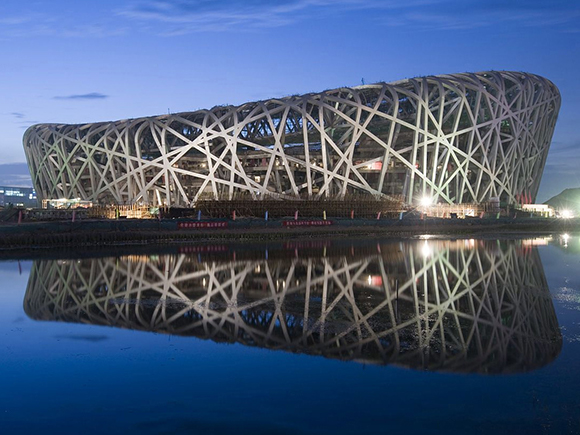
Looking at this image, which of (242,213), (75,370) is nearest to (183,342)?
(75,370)

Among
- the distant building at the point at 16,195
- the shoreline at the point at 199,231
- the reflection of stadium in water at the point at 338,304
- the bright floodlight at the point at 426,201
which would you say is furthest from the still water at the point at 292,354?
the distant building at the point at 16,195

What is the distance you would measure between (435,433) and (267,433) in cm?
163

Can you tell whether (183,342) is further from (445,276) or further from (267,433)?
(445,276)

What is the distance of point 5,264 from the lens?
22.2 m

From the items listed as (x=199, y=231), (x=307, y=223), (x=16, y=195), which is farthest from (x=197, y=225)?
(x=16, y=195)

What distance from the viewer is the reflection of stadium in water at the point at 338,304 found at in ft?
28.9

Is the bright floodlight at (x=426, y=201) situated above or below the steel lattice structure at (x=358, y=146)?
below

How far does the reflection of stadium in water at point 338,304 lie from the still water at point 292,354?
0.06m

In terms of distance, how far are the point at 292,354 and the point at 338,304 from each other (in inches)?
164

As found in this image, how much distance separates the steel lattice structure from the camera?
57.8 meters

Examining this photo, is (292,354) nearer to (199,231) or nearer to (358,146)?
(199,231)

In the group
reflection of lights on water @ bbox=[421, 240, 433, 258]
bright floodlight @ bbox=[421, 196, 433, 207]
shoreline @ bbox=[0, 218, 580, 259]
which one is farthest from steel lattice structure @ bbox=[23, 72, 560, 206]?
reflection of lights on water @ bbox=[421, 240, 433, 258]

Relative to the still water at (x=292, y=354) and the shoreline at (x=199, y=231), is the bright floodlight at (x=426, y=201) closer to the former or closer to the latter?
the shoreline at (x=199, y=231)

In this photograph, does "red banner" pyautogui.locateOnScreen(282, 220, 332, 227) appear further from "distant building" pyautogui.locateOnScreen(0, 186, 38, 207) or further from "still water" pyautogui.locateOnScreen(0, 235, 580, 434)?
"distant building" pyautogui.locateOnScreen(0, 186, 38, 207)
